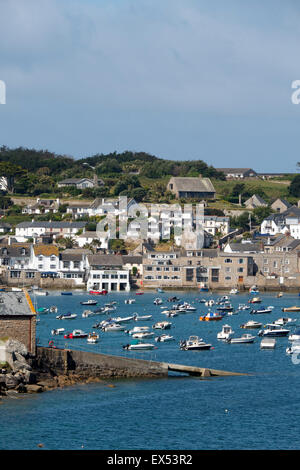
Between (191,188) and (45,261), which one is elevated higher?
(191,188)

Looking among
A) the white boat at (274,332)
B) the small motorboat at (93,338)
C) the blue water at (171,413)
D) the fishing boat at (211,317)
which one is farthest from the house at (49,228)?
the blue water at (171,413)

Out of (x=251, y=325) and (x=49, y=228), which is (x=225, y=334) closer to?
(x=251, y=325)

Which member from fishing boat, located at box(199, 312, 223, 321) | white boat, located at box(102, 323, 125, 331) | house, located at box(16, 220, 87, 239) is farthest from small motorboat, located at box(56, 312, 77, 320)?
house, located at box(16, 220, 87, 239)

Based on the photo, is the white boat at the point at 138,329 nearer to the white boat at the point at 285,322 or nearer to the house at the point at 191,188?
the white boat at the point at 285,322

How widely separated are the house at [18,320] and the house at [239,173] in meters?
118

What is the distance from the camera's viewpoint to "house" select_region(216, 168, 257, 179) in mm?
160663

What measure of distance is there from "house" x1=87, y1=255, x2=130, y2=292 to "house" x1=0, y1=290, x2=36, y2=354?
2249 inches

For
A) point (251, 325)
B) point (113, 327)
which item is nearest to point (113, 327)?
point (113, 327)

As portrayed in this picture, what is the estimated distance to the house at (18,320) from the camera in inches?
1682

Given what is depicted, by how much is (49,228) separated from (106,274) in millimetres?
21334

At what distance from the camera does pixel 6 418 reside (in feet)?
121

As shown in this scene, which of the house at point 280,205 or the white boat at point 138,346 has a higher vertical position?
the house at point 280,205

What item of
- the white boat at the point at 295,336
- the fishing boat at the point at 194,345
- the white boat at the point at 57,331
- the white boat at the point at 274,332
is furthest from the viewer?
the white boat at the point at 274,332

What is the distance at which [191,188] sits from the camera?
5325 inches
